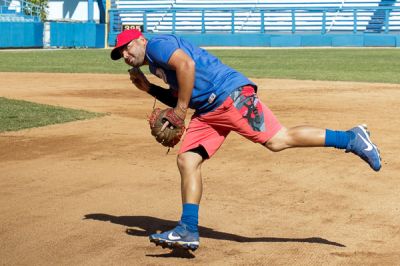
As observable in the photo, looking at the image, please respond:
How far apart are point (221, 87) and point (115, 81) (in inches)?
602

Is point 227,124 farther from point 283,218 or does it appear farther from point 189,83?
point 283,218

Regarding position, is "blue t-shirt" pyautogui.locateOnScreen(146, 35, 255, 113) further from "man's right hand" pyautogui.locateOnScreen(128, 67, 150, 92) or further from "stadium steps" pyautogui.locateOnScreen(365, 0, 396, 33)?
"stadium steps" pyautogui.locateOnScreen(365, 0, 396, 33)

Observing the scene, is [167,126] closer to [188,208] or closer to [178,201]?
[188,208]

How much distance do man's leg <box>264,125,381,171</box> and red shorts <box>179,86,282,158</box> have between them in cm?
7

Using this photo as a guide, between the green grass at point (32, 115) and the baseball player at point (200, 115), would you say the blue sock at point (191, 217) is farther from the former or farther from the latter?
the green grass at point (32, 115)

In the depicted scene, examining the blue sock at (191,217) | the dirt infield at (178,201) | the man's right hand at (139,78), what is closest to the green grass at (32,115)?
the dirt infield at (178,201)

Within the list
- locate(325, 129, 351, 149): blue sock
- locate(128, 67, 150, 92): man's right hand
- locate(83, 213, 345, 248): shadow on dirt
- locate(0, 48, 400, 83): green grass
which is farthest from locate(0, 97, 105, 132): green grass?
locate(0, 48, 400, 83): green grass

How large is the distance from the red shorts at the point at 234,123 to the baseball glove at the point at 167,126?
0.09 meters

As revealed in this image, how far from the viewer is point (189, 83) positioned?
5.24 m

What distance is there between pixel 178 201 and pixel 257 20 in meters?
42.2

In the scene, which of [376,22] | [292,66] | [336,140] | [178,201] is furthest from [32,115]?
[376,22]

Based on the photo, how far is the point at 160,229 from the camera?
6094 mm

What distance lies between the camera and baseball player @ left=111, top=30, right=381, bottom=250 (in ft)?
17.3

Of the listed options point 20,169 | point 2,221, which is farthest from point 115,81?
point 2,221
